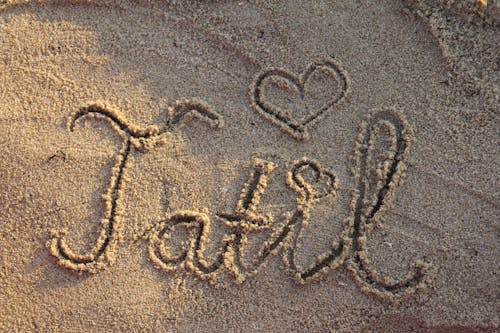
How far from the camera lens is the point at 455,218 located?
226 centimetres

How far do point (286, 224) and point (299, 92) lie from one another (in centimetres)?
57

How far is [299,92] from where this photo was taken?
241 centimetres

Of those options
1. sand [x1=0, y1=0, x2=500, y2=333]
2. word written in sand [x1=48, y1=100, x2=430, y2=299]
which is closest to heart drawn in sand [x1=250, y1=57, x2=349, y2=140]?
sand [x1=0, y1=0, x2=500, y2=333]

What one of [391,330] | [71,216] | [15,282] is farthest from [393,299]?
[15,282]

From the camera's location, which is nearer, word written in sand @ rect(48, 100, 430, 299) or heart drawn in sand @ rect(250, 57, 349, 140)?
word written in sand @ rect(48, 100, 430, 299)

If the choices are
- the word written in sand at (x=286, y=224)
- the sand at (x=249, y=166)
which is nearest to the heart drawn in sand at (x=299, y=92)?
the sand at (x=249, y=166)

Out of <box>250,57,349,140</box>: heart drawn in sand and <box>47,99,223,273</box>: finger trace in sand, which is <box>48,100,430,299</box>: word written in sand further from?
<box>250,57,349,140</box>: heart drawn in sand

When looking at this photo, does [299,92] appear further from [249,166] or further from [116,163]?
[116,163]

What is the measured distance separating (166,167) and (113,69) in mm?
499

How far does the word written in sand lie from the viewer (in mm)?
2229

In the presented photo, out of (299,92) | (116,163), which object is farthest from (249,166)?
(116,163)

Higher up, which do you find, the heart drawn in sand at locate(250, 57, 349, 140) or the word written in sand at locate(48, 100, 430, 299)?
the heart drawn in sand at locate(250, 57, 349, 140)

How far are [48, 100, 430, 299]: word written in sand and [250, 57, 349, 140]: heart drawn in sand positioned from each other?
7.0 inches

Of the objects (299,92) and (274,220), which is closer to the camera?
(274,220)
